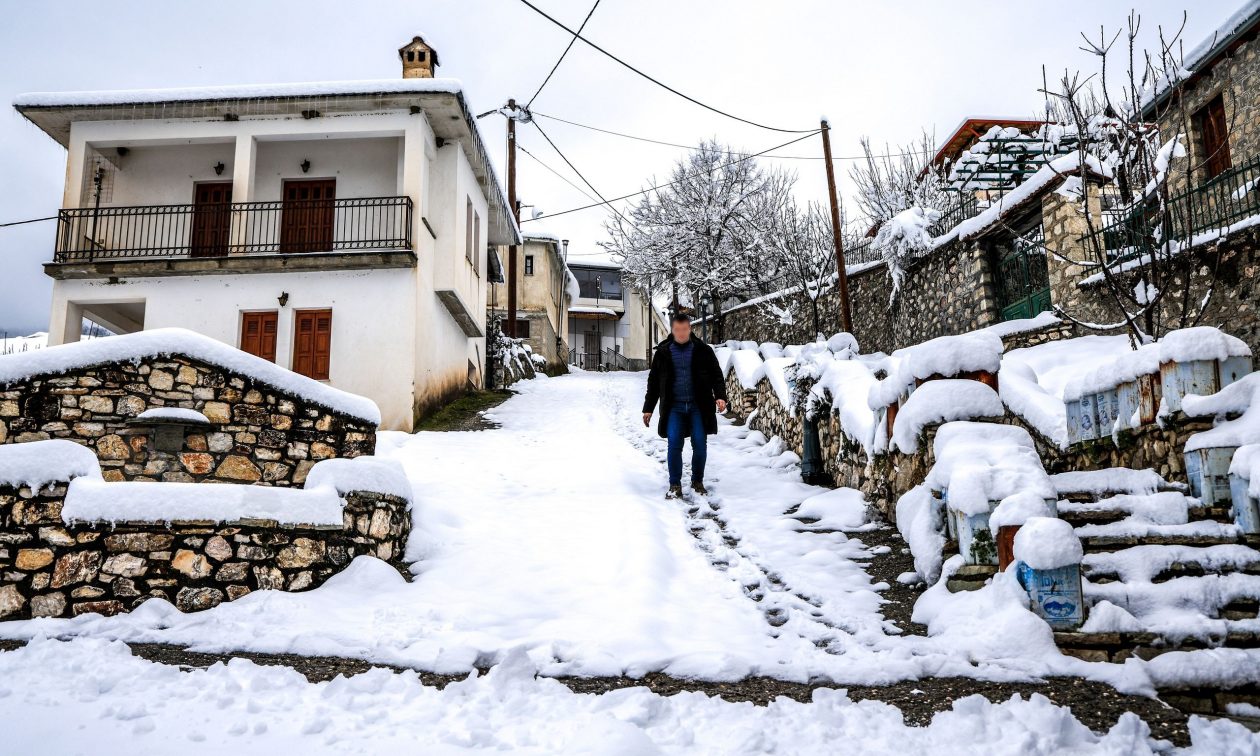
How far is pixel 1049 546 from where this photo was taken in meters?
3.65

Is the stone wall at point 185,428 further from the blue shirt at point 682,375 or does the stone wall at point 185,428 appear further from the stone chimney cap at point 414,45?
the stone chimney cap at point 414,45

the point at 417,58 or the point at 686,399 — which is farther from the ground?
the point at 417,58

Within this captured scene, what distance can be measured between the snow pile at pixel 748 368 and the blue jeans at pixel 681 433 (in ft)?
11.2

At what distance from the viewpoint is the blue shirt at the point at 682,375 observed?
7.42m

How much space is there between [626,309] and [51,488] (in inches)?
1541

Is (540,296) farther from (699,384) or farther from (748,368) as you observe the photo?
(699,384)

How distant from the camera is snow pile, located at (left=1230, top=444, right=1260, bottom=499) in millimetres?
3809

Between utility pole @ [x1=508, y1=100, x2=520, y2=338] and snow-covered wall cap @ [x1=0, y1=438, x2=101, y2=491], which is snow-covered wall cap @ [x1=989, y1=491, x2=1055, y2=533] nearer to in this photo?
snow-covered wall cap @ [x1=0, y1=438, x2=101, y2=491]

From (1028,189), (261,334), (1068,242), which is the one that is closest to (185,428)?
(261,334)

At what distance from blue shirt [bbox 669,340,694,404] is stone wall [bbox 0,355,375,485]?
3135 mm

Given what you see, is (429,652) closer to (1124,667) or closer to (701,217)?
(1124,667)

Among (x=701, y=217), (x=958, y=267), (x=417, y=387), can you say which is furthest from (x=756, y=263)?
(x=417, y=387)

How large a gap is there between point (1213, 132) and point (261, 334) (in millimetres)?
16184

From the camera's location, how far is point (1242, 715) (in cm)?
295
